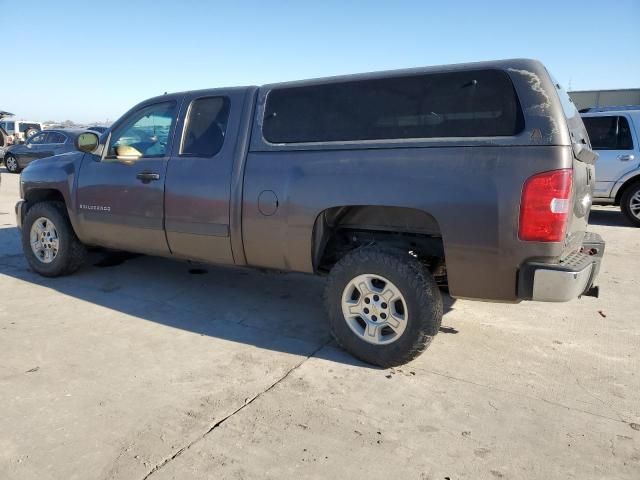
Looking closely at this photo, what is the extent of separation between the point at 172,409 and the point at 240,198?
1648 millimetres

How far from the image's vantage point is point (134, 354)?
3.49 m

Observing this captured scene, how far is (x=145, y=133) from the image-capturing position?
470cm

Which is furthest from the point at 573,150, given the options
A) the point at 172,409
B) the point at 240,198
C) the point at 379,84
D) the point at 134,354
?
the point at 134,354

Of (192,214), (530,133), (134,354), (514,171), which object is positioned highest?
(530,133)

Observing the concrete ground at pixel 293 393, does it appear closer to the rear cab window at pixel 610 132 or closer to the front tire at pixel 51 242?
the front tire at pixel 51 242

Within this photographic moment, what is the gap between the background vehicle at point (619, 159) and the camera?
8812mm

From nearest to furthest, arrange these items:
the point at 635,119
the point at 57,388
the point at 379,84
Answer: the point at 57,388 < the point at 379,84 < the point at 635,119

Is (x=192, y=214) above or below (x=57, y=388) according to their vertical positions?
above

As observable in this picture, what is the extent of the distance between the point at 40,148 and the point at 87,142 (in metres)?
13.7

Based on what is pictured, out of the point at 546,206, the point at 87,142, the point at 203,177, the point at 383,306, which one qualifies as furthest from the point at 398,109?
the point at 87,142

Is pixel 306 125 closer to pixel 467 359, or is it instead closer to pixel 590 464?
pixel 467 359

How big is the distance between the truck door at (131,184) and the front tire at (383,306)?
1.85 metres

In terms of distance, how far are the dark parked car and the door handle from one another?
469 inches

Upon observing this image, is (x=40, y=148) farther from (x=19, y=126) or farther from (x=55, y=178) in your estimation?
(x=55, y=178)
